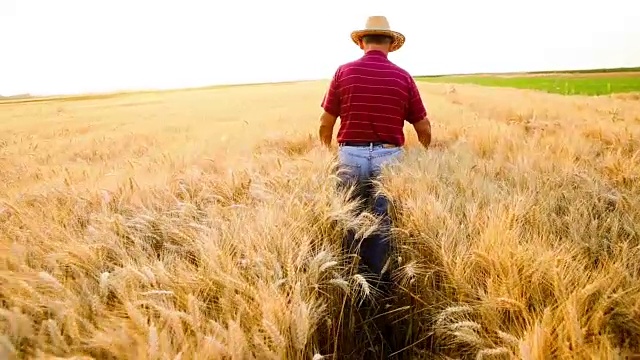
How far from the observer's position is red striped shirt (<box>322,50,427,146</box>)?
3080 mm

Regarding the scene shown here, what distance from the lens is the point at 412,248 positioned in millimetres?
1862

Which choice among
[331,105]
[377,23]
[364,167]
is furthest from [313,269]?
[377,23]

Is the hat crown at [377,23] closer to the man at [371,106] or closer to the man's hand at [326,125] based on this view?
the man at [371,106]

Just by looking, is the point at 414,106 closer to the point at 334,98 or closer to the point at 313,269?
the point at 334,98

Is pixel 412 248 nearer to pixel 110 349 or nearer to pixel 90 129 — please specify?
pixel 110 349


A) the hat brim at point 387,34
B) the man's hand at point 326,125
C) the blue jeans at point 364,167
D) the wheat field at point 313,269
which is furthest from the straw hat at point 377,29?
the wheat field at point 313,269

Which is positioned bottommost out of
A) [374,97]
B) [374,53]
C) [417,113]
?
[417,113]

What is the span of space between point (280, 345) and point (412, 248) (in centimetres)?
96

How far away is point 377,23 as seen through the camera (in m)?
3.22

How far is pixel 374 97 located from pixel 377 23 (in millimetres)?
618

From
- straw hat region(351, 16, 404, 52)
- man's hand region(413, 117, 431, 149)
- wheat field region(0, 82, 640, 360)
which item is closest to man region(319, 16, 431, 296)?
straw hat region(351, 16, 404, 52)

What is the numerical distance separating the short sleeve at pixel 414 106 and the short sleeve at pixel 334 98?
0.55 m

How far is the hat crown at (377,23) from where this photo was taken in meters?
3.17

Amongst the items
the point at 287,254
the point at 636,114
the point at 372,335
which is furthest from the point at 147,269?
the point at 636,114
